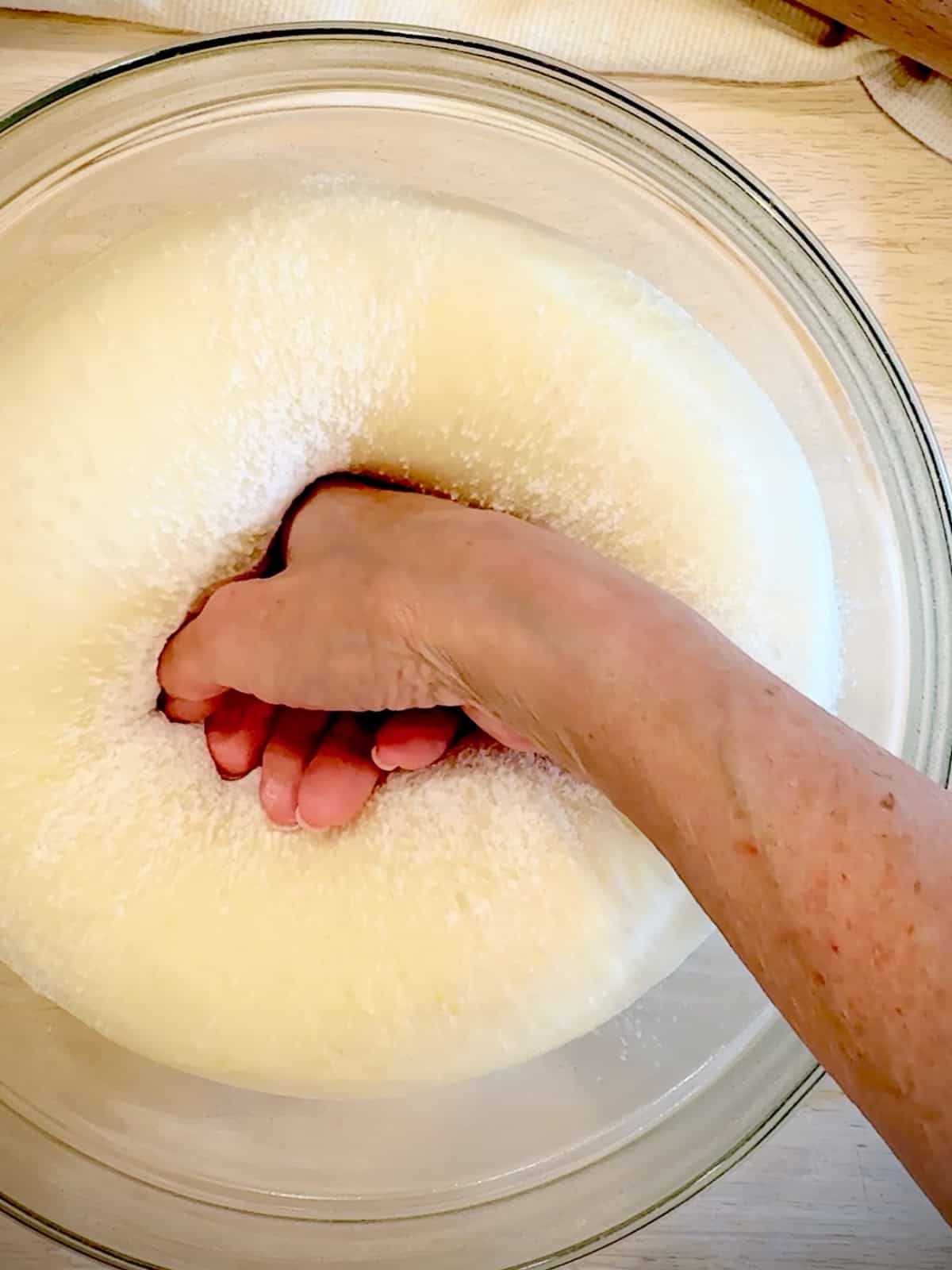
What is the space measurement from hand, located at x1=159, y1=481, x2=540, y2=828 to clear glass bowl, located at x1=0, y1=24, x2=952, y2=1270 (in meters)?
0.16

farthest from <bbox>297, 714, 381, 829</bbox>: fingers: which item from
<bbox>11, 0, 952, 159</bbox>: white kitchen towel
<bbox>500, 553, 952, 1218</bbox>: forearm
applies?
<bbox>11, 0, 952, 159</bbox>: white kitchen towel

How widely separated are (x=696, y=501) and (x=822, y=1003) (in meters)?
0.22

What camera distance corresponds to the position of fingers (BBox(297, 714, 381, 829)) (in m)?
0.42

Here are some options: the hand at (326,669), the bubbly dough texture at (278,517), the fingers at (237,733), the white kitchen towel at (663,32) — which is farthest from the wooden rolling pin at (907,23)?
the fingers at (237,733)

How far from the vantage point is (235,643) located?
387 mm

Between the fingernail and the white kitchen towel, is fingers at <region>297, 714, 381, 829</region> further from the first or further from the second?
the white kitchen towel

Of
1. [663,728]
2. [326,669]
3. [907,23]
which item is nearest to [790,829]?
[663,728]

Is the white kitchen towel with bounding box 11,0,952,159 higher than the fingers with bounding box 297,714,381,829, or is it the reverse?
the white kitchen towel with bounding box 11,0,952,159

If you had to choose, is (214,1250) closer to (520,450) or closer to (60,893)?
(60,893)

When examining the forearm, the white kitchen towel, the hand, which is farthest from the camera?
the white kitchen towel

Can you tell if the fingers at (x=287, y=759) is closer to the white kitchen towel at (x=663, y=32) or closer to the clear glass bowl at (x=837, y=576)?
the clear glass bowl at (x=837, y=576)

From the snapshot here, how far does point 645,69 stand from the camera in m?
0.50

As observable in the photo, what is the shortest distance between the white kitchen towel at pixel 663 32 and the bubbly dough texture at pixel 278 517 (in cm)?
Answer: 14

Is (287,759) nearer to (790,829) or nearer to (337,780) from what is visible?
(337,780)
